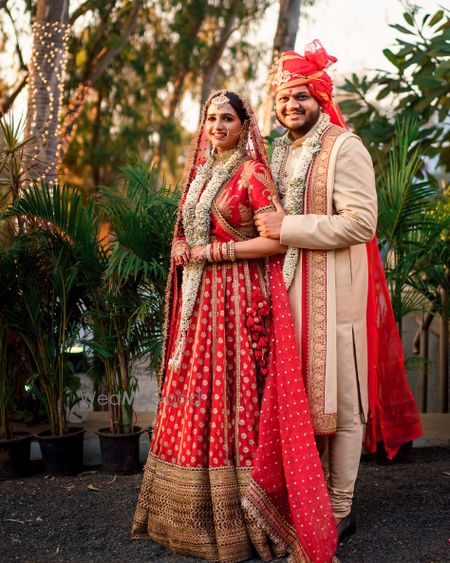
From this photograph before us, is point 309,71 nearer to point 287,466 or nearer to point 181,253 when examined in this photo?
point 181,253

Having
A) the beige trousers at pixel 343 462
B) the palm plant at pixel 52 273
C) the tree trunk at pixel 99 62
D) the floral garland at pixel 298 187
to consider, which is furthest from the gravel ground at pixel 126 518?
the tree trunk at pixel 99 62

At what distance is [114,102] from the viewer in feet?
51.6

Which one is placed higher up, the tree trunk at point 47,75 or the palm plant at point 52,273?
the tree trunk at point 47,75

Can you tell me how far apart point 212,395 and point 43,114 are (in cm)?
424

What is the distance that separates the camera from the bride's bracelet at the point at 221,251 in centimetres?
312

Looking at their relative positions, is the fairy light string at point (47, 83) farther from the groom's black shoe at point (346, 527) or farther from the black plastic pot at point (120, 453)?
the groom's black shoe at point (346, 527)

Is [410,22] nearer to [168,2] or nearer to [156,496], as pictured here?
[156,496]

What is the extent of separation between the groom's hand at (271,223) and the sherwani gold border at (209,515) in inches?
40.1

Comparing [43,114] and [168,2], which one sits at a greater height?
[168,2]

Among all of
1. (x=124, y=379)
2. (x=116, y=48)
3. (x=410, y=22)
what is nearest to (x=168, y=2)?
(x=116, y=48)

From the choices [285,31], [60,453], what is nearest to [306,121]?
[60,453]

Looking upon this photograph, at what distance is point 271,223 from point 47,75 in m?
A: 4.32

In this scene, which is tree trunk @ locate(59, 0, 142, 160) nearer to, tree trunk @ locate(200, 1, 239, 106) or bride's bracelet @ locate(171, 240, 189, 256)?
tree trunk @ locate(200, 1, 239, 106)

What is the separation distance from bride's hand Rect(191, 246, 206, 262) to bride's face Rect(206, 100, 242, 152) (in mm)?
476
